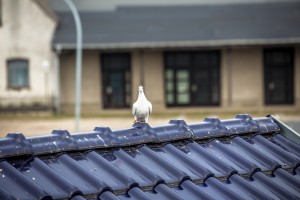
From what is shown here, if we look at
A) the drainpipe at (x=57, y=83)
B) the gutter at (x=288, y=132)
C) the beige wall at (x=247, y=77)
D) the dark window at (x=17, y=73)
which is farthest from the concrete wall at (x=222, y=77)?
the gutter at (x=288, y=132)

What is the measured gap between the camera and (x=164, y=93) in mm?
46875

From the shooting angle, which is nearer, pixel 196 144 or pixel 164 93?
pixel 196 144

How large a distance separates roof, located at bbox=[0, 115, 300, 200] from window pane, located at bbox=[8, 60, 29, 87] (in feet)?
129

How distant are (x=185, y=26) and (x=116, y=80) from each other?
4.28 m

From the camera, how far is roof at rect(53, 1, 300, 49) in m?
45.8

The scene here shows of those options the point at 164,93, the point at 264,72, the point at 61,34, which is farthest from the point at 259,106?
the point at 61,34

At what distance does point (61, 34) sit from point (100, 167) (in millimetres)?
40869

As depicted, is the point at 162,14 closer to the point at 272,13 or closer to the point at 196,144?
the point at 272,13

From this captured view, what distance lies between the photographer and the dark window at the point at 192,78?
46938 millimetres

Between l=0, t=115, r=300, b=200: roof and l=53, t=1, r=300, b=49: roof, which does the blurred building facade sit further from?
l=0, t=115, r=300, b=200: roof

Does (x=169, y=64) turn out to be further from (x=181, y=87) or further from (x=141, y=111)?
(x=141, y=111)

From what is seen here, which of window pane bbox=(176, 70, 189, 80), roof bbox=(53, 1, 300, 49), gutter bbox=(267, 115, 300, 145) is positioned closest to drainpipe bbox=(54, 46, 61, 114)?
roof bbox=(53, 1, 300, 49)

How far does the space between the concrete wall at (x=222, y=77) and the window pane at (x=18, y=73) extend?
1784 millimetres

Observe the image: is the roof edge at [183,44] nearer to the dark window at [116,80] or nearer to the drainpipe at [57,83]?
the drainpipe at [57,83]
